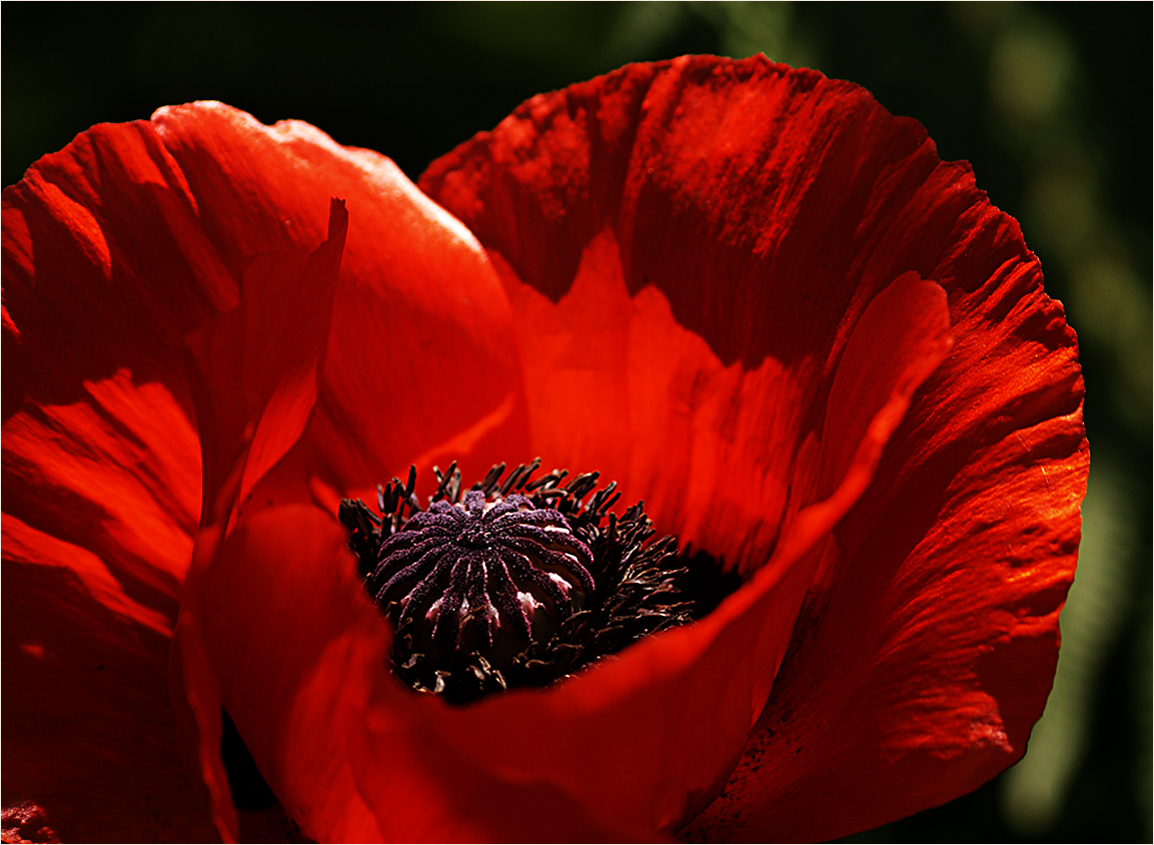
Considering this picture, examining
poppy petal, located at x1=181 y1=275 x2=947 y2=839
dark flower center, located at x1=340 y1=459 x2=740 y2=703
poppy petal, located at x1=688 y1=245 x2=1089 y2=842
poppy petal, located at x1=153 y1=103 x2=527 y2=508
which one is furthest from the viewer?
poppy petal, located at x1=153 y1=103 x2=527 y2=508

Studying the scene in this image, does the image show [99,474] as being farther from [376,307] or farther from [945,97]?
[945,97]

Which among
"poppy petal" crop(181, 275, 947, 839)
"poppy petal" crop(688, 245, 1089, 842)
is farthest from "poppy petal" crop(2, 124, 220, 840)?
"poppy petal" crop(688, 245, 1089, 842)

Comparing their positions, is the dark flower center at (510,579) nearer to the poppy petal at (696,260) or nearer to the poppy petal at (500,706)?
the poppy petal at (696,260)

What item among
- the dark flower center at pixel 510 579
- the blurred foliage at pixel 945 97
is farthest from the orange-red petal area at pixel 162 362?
the blurred foliage at pixel 945 97

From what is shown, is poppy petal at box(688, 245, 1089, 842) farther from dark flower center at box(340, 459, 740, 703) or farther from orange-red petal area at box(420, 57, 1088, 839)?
dark flower center at box(340, 459, 740, 703)

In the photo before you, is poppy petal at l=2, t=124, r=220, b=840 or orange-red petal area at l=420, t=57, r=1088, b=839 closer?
orange-red petal area at l=420, t=57, r=1088, b=839

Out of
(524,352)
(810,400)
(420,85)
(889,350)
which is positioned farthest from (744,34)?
(889,350)

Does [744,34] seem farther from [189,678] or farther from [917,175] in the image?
[189,678]

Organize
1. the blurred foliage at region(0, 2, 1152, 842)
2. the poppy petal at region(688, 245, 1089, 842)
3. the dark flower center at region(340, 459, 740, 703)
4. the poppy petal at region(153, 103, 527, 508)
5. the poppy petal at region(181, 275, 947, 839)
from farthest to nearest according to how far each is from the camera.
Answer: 1. the blurred foliage at region(0, 2, 1152, 842)
2. the poppy petal at region(153, 103, 527, 508)
3. the dark flower center at region(340, 459, 740, 703)
4. the poppy petal at region(688, 245, 1089, 842)
5. the poppy petal at region(181, 275, 947, 839)
